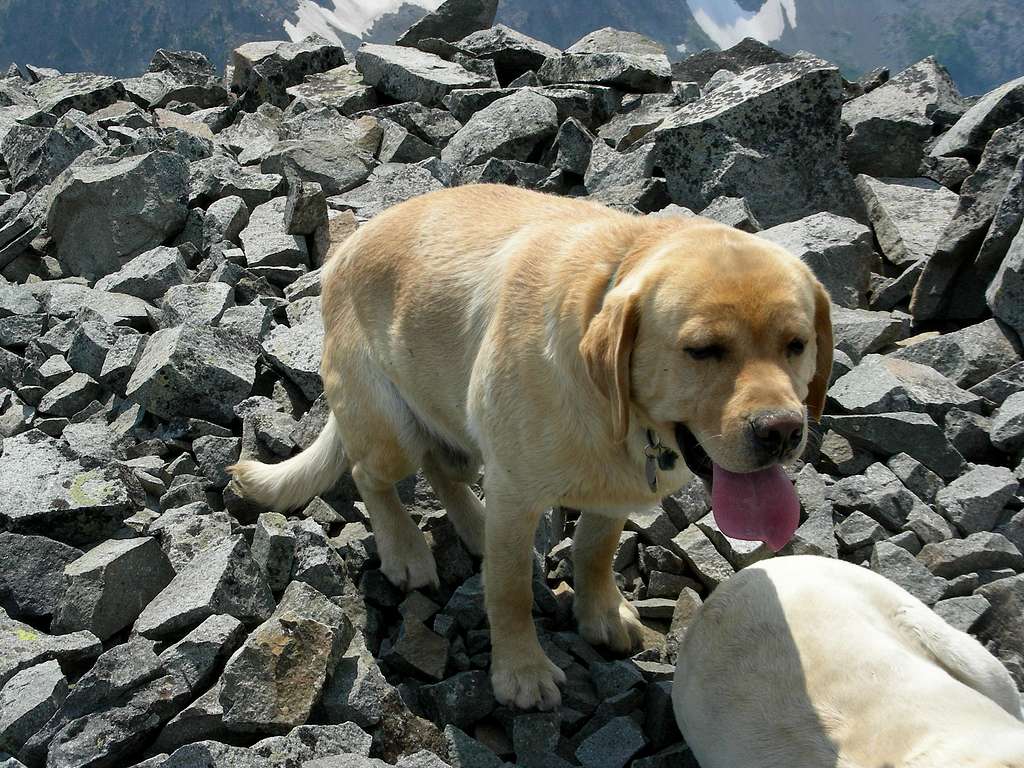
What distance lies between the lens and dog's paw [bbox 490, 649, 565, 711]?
3.52m

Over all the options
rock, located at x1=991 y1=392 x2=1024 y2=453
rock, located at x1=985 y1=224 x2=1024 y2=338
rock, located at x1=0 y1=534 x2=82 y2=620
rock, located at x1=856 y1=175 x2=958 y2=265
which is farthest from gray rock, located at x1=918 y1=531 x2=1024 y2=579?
rock, located at x1=0 y1=534 x2=82 y2=620

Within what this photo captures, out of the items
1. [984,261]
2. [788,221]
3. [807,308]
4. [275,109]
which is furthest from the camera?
[275,109]

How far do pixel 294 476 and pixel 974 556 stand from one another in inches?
116

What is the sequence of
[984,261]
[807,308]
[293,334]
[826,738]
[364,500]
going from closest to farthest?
[826,738] → [807,308] → [364,500] → [293,334] → [984,261]

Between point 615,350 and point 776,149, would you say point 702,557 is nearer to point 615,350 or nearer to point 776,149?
point 615,350

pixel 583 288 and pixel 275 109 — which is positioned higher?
pixel 583 288

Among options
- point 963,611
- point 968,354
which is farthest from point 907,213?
point 963,611

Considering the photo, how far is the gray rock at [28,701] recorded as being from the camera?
308cm

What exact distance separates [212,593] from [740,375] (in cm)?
205

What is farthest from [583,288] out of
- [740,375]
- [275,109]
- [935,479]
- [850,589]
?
[275,109]

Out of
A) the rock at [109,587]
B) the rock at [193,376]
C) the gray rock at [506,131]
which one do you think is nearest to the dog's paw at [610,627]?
the rock at [109,587]

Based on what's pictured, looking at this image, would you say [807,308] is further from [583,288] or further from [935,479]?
[935,479]

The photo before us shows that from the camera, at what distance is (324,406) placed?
192 inches

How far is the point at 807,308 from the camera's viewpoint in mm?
3029
